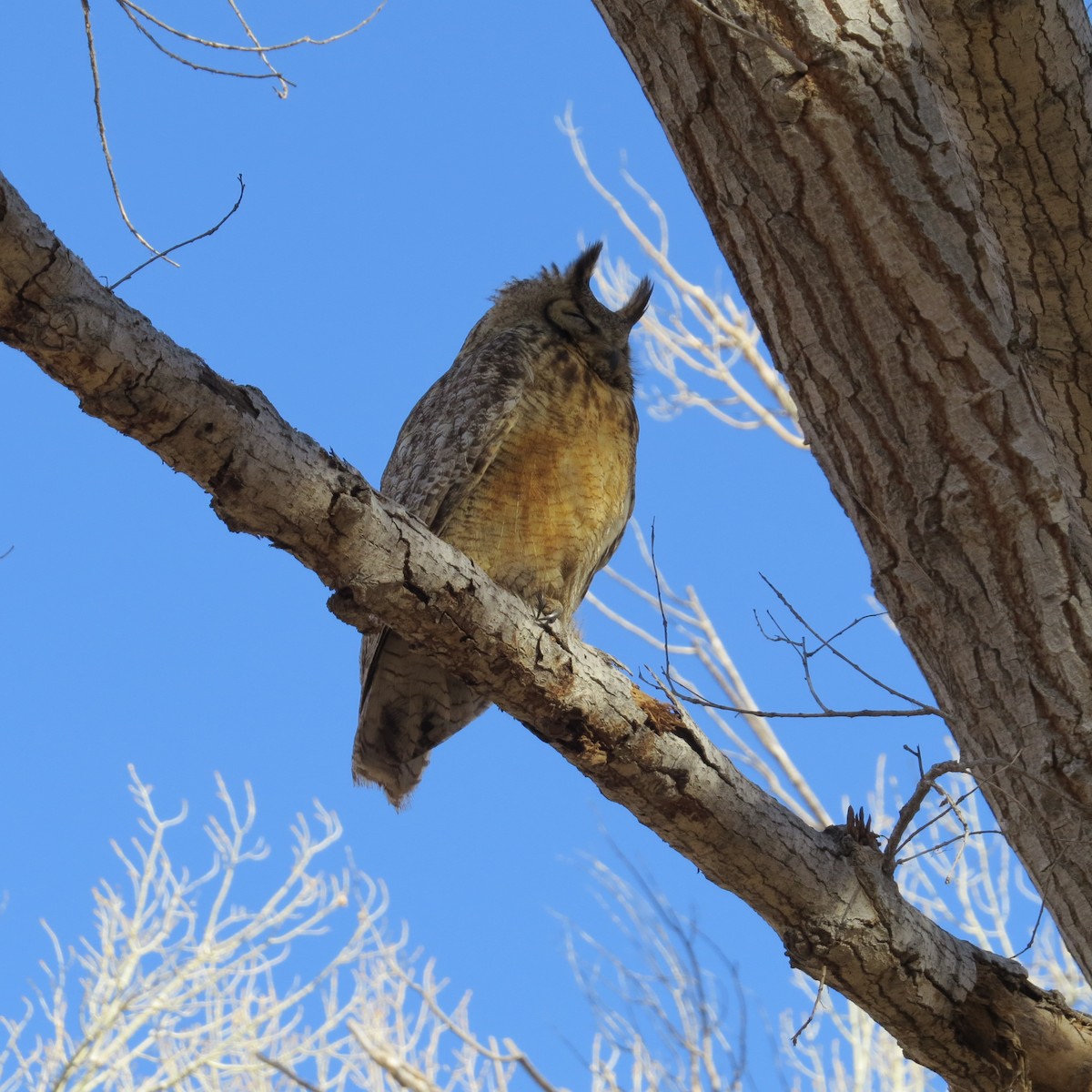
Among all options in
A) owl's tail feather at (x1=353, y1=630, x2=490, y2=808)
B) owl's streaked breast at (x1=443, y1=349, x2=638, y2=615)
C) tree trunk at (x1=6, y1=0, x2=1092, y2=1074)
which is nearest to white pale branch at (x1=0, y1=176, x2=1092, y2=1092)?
tree trunk at (x1=6, y1=0, x2=1092, y2=1074)

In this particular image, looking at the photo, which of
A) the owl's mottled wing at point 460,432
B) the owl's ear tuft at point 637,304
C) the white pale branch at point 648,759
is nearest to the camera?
the white pale branch at point 648,759

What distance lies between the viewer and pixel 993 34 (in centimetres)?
196

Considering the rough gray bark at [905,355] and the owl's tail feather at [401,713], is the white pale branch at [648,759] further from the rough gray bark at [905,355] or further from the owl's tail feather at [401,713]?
the owl's tail feather at [401,713]

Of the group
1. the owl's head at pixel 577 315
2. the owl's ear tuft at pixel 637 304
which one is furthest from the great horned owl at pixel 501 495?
the owl's ear tuft at pixel 637 304

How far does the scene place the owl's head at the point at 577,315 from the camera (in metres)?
4.52

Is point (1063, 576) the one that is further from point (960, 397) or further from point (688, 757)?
point (688, 757)

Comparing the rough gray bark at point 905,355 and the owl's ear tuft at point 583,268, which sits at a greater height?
the owl's ear tuft at point 583,268

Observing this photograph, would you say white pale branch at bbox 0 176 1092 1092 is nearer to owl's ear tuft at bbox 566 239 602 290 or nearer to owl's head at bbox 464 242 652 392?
owl's head at bbox 464 242 652 392

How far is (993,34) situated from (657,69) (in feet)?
4.30

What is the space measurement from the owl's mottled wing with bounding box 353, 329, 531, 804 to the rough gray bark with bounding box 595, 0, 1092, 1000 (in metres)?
1.08

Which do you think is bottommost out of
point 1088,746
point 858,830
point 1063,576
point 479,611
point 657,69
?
point 479,611

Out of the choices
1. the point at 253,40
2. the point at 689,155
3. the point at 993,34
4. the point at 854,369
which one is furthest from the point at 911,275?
the point at 253,40

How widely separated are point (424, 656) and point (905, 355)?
1.69 metres

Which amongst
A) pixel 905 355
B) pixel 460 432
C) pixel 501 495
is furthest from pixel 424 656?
pixel 905 355
